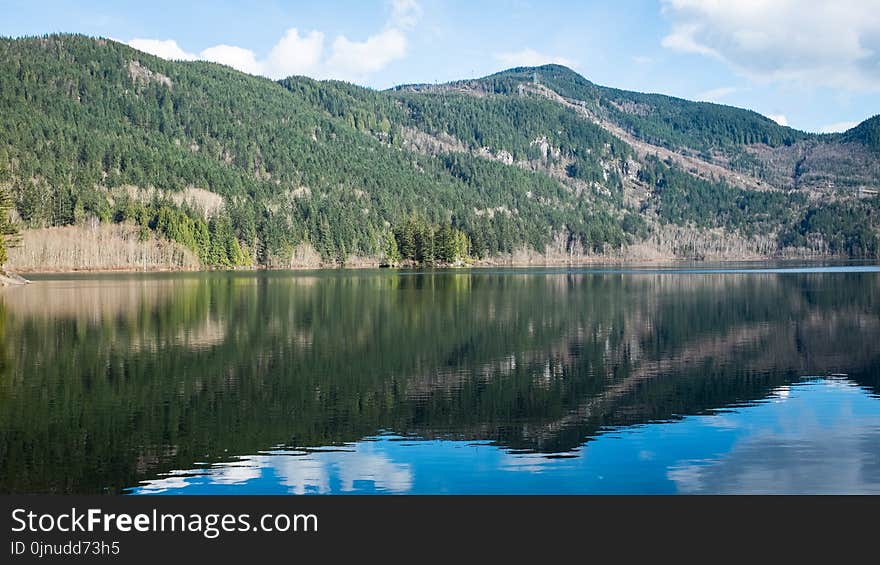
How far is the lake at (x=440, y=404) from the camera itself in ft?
76.0

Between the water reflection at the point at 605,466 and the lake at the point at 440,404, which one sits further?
the lake at the point at 440,404

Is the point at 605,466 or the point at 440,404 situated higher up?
the point at 440,404

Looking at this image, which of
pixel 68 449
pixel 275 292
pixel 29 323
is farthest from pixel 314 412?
pixel 275 292

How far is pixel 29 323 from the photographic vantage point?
61188mm

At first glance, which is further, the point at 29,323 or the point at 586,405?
the point at 29,323

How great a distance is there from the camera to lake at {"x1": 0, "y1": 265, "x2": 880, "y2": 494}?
2316 cm

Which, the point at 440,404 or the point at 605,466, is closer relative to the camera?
the point at 605,466

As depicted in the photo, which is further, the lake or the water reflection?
the lake

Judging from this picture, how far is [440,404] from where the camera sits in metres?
32.9
